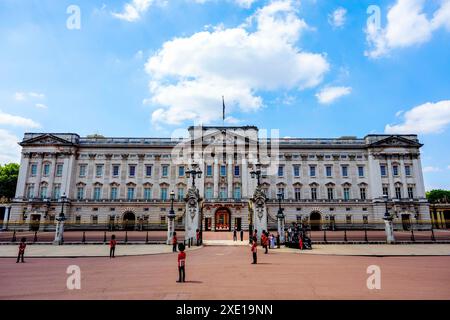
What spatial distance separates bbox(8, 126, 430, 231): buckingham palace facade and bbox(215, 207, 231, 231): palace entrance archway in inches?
6.9

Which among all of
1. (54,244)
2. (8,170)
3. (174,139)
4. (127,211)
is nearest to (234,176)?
(174,139)

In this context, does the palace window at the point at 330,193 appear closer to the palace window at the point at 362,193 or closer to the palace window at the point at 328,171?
the palace window at the point at 328,171

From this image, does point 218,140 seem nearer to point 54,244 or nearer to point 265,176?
point 265,176

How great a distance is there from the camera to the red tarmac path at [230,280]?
8742 mm

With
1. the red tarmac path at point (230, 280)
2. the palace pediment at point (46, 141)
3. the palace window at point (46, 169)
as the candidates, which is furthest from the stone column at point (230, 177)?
the red tarmac path at point (230, 280)

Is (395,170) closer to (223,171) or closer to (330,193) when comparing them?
(330,193)

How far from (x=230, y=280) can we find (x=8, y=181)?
74579 millimetres

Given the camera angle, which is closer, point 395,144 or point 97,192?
point 97,192

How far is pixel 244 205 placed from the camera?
49125mm

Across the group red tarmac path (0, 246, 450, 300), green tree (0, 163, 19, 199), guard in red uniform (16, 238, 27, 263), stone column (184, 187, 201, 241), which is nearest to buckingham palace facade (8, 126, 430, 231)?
green tree (0, 163, 19, 199)

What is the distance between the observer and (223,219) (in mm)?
49719

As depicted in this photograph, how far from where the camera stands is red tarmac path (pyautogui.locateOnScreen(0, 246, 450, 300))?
874cm

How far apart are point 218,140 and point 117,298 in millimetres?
45268

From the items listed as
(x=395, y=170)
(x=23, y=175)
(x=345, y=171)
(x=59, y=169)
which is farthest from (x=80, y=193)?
(x=395, y=170)
